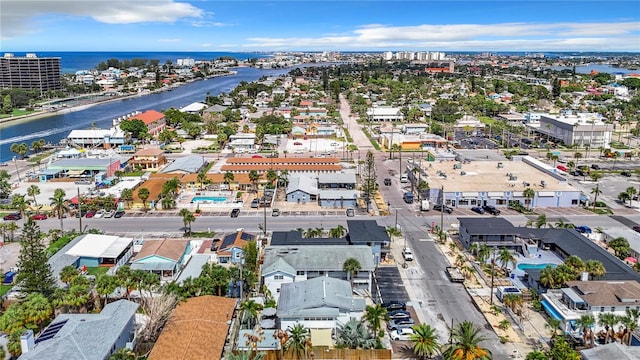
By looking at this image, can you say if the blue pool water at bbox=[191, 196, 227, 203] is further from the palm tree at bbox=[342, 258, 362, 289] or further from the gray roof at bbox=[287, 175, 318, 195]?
the palm tree at bbox=[342, 258, 362, 289]

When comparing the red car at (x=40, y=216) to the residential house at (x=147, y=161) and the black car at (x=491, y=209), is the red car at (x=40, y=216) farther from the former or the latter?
the black car at (x=491, y=209)

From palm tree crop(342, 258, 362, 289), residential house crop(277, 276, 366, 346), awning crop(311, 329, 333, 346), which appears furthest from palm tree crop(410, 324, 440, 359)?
palm tree crop(342, 258, 362, 289)

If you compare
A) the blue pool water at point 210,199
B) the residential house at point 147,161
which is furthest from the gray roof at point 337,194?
the residential house at point 147,161

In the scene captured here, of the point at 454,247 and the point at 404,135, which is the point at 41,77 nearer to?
the point at 404,135

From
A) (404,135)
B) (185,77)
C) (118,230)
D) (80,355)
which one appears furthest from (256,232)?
(185,77)

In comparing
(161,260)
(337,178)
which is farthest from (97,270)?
(337,178)

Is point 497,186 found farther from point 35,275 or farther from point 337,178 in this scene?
point 35,275
